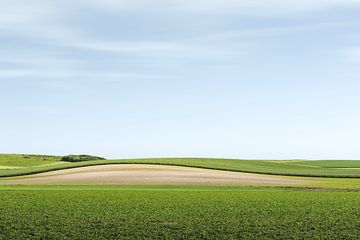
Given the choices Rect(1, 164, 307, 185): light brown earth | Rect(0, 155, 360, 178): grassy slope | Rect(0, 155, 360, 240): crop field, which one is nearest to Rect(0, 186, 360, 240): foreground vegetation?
Rect(0, 155, 360, 240): crop field

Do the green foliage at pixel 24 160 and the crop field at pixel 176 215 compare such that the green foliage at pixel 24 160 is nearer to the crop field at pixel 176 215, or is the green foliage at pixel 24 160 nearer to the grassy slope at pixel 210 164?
the grassy slope at pixel 210 164

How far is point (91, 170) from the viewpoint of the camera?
63.4 meters

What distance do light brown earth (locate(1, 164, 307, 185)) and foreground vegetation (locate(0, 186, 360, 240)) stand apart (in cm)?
1695

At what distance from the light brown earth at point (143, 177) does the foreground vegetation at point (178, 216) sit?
17.0m

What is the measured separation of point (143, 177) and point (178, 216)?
29.1m

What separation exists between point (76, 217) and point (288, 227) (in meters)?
9.16

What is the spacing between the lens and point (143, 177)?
55938mm

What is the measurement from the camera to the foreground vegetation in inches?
936

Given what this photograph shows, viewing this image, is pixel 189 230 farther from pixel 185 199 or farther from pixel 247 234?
pixel 185 199

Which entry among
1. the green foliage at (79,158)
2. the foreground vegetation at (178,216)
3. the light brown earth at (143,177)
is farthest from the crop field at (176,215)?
the green foliage at (79,158)

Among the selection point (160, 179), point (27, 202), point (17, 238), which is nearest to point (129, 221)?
point (17, 238)

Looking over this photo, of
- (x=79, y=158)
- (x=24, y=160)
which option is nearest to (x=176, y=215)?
(x=79, y=158)

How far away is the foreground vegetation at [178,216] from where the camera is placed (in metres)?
23.8

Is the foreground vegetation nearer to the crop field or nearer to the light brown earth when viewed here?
the crop field
